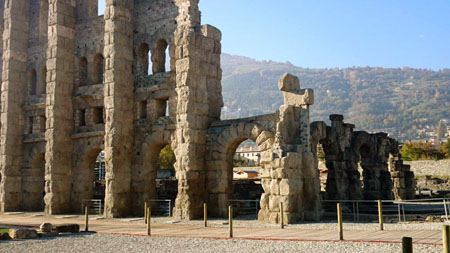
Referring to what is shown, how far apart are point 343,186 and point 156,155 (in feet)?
29.6

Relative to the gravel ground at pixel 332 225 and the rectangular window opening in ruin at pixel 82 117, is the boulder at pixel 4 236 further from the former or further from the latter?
the rectangular window opening in ruin at pixel 82 117

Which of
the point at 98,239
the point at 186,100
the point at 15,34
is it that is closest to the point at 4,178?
the point at 15,34

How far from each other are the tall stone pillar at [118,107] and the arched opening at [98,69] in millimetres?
2563

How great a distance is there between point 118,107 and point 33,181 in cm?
788

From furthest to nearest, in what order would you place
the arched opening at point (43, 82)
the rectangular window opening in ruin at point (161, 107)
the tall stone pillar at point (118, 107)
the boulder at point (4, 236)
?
the arched opening at point (43, 82) → the rectangular window opening in ruin at point (161, 107) → the tall stone pillar at point (118, 107) → the boulder at point (4, 236)

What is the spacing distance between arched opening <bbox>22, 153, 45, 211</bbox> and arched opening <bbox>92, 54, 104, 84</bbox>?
5149 millimetres

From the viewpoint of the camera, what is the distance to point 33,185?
25328mm

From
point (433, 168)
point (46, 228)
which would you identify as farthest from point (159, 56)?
point (433, 168)

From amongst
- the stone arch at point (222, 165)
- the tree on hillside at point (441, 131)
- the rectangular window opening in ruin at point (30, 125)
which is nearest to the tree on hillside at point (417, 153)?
the stone arch at point (222, 165)

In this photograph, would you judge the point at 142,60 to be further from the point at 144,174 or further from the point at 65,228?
the point at 65,228

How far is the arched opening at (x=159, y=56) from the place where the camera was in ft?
70.7

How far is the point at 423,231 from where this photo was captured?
12.3m

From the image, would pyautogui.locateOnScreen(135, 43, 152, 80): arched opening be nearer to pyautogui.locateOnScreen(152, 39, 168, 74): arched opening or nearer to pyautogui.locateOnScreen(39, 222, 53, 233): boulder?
pyautogui.locateOnScreen(152, 39, 168, 74): arched opening

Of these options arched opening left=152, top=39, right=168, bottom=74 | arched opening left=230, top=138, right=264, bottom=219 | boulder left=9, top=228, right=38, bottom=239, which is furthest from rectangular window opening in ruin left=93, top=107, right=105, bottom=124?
boulder left=9, top=228, right=38, bottom=239
